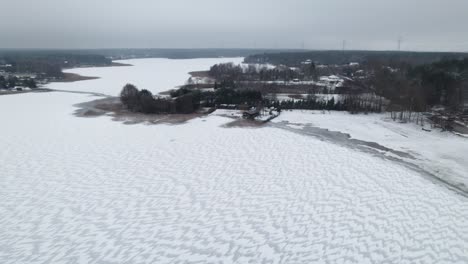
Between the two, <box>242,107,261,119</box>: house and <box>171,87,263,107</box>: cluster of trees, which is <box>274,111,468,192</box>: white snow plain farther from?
<box>171,87,263,107</box>: cluster of trees

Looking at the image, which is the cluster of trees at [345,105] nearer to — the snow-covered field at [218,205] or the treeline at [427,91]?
the treeline at [427,91]

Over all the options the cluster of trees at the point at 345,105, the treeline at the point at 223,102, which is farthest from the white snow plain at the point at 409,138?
the treeline at the point at 223,102

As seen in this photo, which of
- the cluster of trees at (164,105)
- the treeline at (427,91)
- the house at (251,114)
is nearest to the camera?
the house at (251,114)

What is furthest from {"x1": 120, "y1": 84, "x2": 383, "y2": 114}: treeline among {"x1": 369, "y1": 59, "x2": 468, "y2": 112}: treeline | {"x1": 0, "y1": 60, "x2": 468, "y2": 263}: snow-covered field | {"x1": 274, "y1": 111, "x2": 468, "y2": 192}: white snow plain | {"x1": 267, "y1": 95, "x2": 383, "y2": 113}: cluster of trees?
{"x1": 0, "y1": 60, "x2": 468, "y2": 263}: snow-covered field

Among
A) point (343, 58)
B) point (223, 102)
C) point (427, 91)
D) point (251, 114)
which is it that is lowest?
point (251, 114)

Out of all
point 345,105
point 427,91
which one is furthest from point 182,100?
point 427,91

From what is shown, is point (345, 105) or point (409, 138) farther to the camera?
point (345, 105)

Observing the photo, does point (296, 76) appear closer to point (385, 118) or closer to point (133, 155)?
point (385, 118)

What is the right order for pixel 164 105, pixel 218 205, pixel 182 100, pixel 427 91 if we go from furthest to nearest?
pixel 427 91
pixel 164 105
pixel 182 100
pixel 218 205

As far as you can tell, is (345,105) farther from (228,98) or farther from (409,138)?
(228,98)
